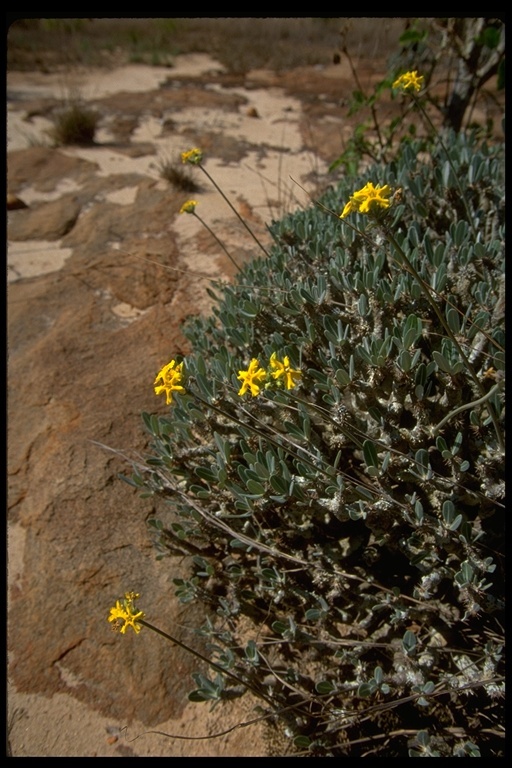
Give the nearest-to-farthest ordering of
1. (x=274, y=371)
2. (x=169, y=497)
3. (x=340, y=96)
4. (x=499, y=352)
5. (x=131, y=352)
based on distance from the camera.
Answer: (x=274, y=371) → (x=499, y=352) → (x=169, y=497) → (x=131, y=352) → (x=340, y=96)

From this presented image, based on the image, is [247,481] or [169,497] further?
[169,497]

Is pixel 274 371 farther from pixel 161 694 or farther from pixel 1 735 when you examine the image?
pixel 1 735

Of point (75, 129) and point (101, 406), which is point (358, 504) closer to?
point (101, 406)

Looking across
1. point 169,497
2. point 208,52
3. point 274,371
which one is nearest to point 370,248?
point 274,371

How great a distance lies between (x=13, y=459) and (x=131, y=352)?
783 mm

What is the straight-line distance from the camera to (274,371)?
5.23 feet

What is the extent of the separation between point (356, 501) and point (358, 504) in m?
0.01

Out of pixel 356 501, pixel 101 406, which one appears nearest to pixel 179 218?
pixel 101 406

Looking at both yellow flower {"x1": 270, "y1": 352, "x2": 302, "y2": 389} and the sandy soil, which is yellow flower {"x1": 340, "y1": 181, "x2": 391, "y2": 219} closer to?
yellow flower {"x1": 270, "y1": 352, "x2": 302, "y2": 389}

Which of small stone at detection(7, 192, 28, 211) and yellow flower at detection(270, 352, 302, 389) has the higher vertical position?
yellow flower at detection(270, 352, 302, 389)

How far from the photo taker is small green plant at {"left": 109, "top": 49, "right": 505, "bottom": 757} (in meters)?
1.73

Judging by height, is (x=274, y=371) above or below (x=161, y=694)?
above

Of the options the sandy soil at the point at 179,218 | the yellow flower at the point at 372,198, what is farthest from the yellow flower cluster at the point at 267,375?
the sandy soil at the point at 179,218

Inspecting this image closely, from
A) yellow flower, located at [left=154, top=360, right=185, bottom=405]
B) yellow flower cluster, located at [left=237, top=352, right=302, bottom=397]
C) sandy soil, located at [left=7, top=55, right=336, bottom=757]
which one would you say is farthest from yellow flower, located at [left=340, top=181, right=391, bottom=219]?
sandy soil, located at [left=7, top=55, right=336, bottom=757]
